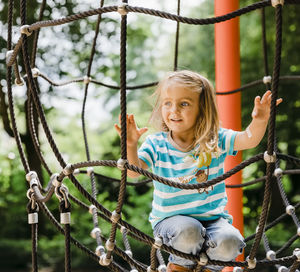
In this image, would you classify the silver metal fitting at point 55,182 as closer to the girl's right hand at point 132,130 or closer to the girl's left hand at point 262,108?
the girl's right hand at point 132,130

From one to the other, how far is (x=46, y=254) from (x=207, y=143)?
2.97 meters

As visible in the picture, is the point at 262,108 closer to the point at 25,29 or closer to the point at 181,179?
the point at 181,179

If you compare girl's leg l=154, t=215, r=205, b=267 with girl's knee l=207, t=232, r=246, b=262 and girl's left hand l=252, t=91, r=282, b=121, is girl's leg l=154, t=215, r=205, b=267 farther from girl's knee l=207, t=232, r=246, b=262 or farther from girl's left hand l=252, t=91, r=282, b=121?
girl's left hand l=252, t=91, r=282, b=121

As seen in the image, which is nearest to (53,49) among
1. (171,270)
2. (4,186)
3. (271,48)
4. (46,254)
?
(4,186)

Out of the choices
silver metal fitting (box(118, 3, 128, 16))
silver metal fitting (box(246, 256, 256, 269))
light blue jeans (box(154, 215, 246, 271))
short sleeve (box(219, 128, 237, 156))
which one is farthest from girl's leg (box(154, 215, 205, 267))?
silver metal fitting (box(118, 3, 128, 16))

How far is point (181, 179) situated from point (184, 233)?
159 millimetres

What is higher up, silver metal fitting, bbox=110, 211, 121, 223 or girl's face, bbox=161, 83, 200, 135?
girl's face, bbox=161, 83, 200, 135

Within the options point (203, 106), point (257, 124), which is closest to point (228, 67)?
point (203, 106)

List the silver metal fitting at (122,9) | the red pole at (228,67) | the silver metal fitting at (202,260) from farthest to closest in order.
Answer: the red pole at (228,67) < the silver metal fitting at (202,260) < the silver metal fitting at (122,9)

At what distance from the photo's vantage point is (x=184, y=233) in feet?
3.32

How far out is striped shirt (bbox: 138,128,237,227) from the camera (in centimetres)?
112

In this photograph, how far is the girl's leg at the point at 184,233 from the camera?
101 cm

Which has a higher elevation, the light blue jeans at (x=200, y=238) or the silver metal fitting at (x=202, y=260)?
the light blue jeans at (x=200, y=238)

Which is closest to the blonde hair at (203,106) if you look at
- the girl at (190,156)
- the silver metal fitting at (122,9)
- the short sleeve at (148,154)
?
the girl at (190,156)
